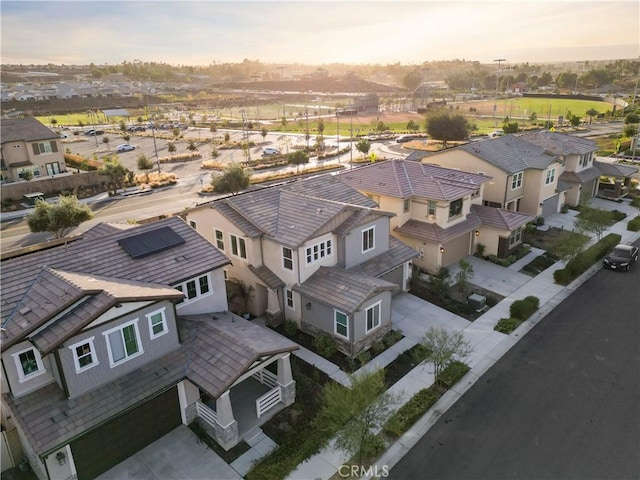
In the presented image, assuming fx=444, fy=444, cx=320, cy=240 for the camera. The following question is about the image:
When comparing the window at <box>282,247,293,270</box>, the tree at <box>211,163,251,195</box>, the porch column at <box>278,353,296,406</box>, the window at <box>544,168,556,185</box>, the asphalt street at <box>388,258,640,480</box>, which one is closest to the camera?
the asphalt street at <box>388,258,640,480</box>

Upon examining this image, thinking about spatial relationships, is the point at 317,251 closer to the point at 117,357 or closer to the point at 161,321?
the point at 161,321

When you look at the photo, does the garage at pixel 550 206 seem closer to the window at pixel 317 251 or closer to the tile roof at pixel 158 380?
the window at pixel 317 251

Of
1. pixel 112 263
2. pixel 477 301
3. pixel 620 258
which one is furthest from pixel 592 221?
pixel 112 263

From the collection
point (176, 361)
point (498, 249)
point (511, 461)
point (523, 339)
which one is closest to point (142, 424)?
point (176, 361)

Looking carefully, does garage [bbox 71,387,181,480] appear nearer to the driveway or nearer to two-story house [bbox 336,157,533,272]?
the driveway

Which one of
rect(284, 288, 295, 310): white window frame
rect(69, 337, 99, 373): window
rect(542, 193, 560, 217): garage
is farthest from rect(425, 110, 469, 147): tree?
rect(69, 337, 99, 373): window

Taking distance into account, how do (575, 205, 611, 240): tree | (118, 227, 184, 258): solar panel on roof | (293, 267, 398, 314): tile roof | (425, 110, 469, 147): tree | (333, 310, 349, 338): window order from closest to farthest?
(118, 227, 184, 258): solar panel on roof
(293, 267, 398, 314): tile roof
(333, 310, 349, 338): window
(575, 205, 611, 240): tree
(425, 110, 469, 147): tree
